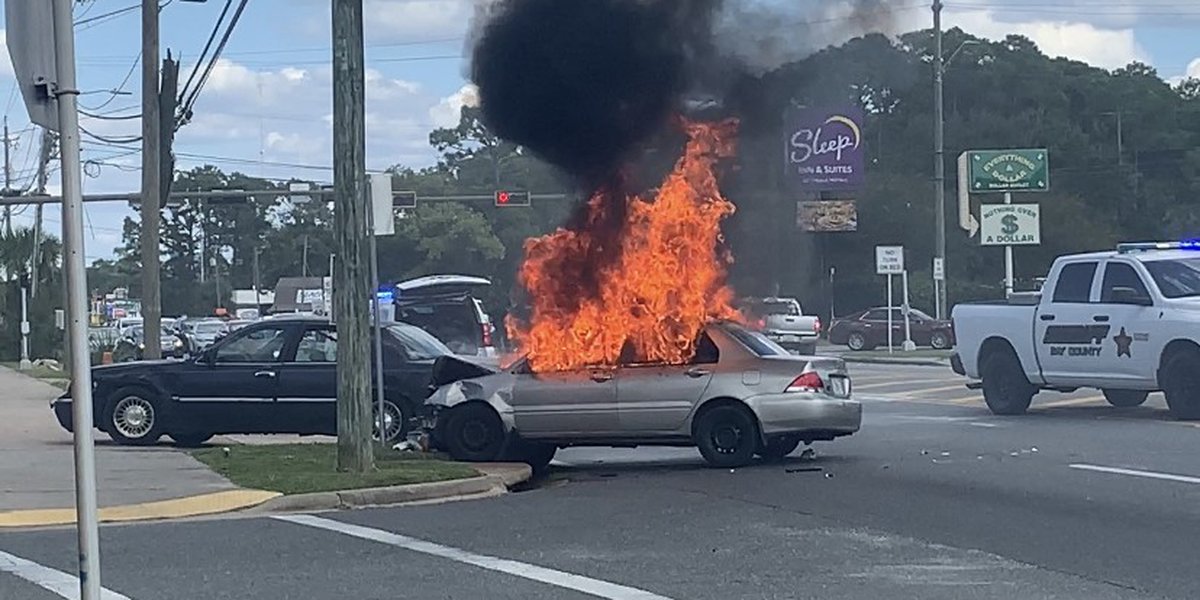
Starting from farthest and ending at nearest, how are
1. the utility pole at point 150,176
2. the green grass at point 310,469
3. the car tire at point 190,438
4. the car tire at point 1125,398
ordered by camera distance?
the utility pole at point 150,176
the car tire at point 1125,398
the car tire at point 190,438
the green grass at point 310,469

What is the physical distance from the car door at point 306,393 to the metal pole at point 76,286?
1308 centimetres

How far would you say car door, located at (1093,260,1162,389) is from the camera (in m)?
20.4

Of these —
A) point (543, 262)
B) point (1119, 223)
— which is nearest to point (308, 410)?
point (543, 262)

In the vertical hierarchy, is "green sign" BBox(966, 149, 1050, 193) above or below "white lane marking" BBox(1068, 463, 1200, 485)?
above

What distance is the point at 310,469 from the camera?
16.1m

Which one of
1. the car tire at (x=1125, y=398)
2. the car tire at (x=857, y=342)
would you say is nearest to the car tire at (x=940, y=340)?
the car tire at (x=857, y=342)

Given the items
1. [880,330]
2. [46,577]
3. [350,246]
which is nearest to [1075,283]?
[350,246]

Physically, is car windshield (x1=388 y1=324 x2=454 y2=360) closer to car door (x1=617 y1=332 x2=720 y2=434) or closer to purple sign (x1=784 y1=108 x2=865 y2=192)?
car door (x1=617 y1=332 x2=720 y2=434)

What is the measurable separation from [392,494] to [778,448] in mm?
4288

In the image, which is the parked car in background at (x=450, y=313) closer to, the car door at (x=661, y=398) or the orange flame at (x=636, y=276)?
the orange flame at (x=636, y=276)

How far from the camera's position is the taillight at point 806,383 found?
1598cm

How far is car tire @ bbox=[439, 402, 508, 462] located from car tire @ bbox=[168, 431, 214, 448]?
4.08 m

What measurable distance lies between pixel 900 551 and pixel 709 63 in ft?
26.9

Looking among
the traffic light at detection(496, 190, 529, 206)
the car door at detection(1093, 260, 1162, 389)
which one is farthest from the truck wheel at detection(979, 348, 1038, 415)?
the traffic light at detection(496, 190, 529, 206)
